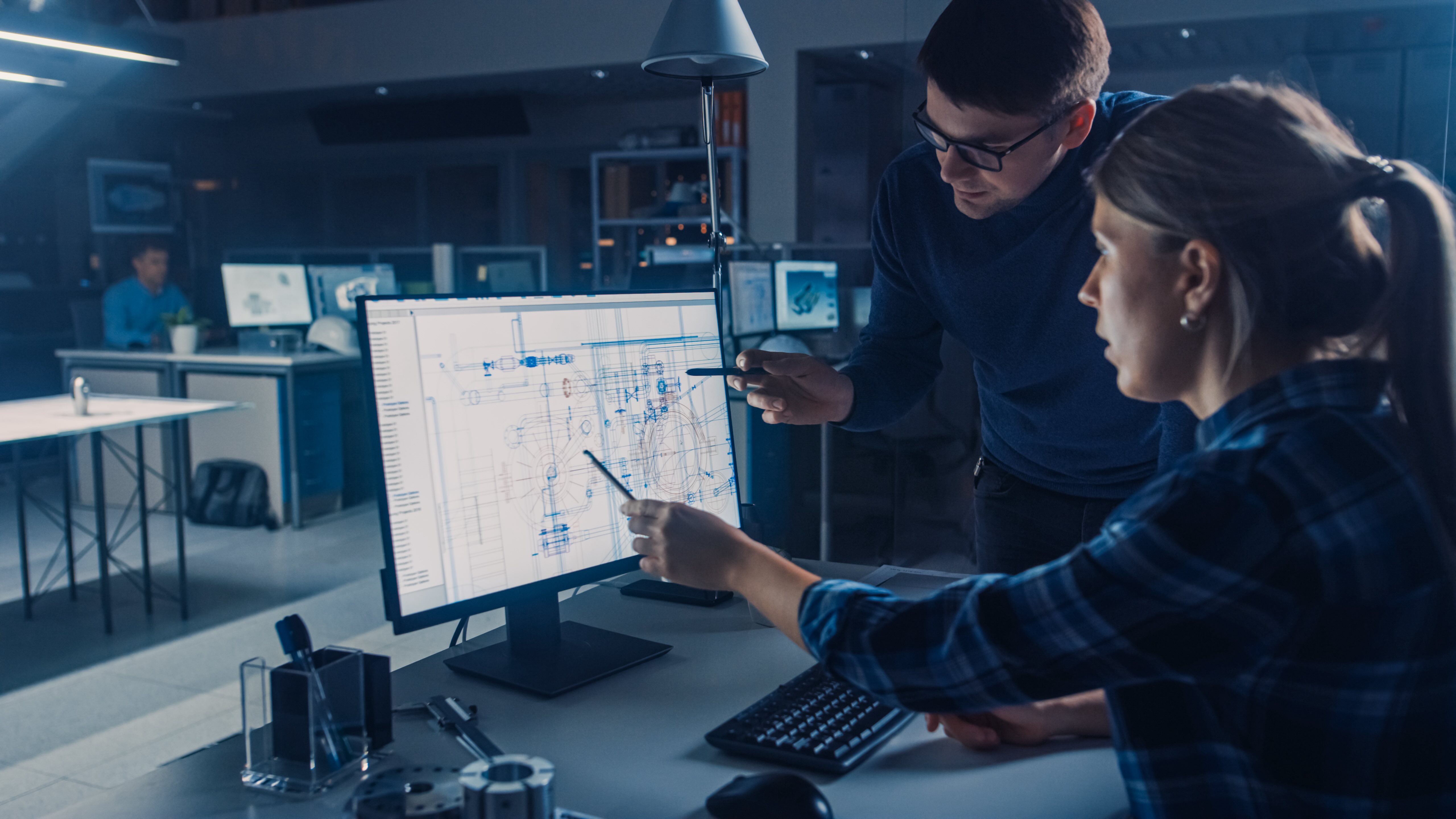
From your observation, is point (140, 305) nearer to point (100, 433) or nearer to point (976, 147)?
point (100, 433)

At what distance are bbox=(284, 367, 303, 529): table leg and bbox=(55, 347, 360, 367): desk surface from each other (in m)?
0.09

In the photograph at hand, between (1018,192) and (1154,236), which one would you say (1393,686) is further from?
(1018,192)

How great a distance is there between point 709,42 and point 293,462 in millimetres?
3643

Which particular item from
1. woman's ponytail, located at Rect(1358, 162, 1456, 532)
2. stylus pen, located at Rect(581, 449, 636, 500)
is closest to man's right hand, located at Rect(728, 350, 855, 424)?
stylus pen, located at Rect(581, 449, 636, 500)

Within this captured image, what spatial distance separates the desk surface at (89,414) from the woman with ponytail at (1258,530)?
3.24 meters

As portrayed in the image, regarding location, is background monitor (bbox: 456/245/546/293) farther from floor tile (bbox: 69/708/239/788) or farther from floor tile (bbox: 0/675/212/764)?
floor tile (bbox: 69/708/239/788)

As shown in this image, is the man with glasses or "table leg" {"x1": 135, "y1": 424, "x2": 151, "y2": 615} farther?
"table leg" {"x1": 135, "y1": 424, "x2": 151, "y2": 615}

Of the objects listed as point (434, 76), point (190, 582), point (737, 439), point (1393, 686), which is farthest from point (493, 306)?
point (434, 76)

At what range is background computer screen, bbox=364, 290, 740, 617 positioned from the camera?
3.19ft

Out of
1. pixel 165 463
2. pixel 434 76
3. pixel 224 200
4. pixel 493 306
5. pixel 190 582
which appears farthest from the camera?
pixel 224 200

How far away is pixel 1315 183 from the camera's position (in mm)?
646

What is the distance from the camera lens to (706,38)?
1874mm

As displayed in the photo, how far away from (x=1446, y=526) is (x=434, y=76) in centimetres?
726

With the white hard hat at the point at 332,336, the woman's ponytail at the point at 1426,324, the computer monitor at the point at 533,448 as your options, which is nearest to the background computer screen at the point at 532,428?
the computer monitor at the point at 533,448
